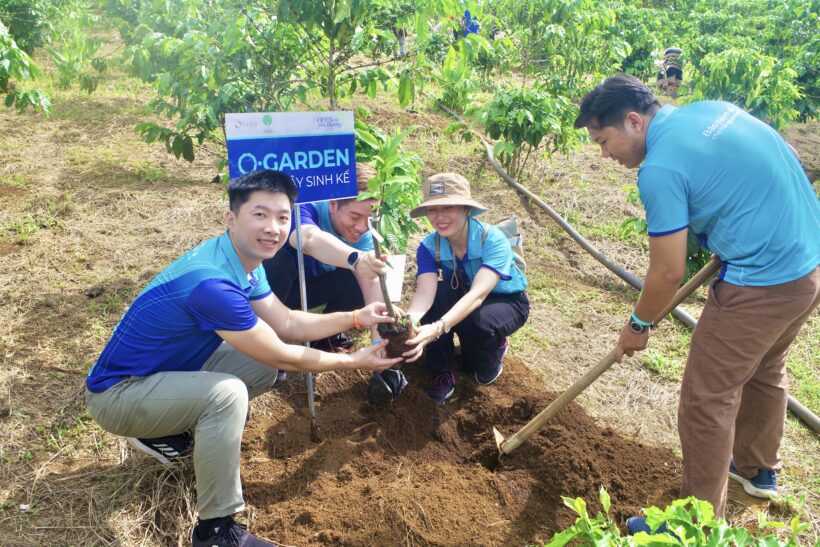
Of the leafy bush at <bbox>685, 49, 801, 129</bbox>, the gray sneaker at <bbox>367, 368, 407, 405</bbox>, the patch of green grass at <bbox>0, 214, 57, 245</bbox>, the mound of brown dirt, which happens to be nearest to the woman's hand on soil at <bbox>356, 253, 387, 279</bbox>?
the gray sneaker at <bbox>367, 368, 407, 405</bbox>

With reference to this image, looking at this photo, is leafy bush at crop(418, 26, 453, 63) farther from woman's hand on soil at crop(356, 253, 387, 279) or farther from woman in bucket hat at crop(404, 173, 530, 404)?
woman's hand on soil at crop(356, 253, 387, 279)

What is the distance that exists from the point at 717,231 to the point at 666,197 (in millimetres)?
307

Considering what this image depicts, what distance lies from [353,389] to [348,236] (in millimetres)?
903

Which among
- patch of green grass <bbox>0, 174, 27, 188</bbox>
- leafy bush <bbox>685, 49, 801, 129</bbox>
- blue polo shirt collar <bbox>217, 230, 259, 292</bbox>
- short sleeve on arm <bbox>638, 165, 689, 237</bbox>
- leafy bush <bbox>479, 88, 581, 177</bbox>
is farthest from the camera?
leafy bush <bbox>685, 49, 801, 129</bbox>

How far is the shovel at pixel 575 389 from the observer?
2512 mm

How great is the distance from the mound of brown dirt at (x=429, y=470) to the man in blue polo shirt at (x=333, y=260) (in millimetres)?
535

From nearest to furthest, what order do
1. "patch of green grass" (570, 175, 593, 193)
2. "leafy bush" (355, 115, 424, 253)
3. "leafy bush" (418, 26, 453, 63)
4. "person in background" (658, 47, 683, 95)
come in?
1. "leafy bush" (355, 115, 424, 253)
2. "leafy bush" (418, 26, 453, 63)
3. "patch of green grass" (570, 175, 593, 193)
4. "person in background" (658, 47, 683, 95)

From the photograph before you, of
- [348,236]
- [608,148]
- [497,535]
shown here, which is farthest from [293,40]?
[497,535]

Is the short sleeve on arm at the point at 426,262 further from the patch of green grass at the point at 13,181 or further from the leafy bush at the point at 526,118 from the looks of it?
the patch of green grass at the point at 13,181

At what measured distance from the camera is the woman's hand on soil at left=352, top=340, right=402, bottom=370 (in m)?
2.61

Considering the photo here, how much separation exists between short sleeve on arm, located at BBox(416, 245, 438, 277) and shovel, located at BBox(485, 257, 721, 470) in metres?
0.92

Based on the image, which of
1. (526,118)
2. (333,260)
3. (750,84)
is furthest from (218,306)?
(750,84)

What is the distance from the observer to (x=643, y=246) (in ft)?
18.2

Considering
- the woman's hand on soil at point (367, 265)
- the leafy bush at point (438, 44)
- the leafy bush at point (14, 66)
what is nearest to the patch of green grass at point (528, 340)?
the woman's hand on soil at point (367, 265)
